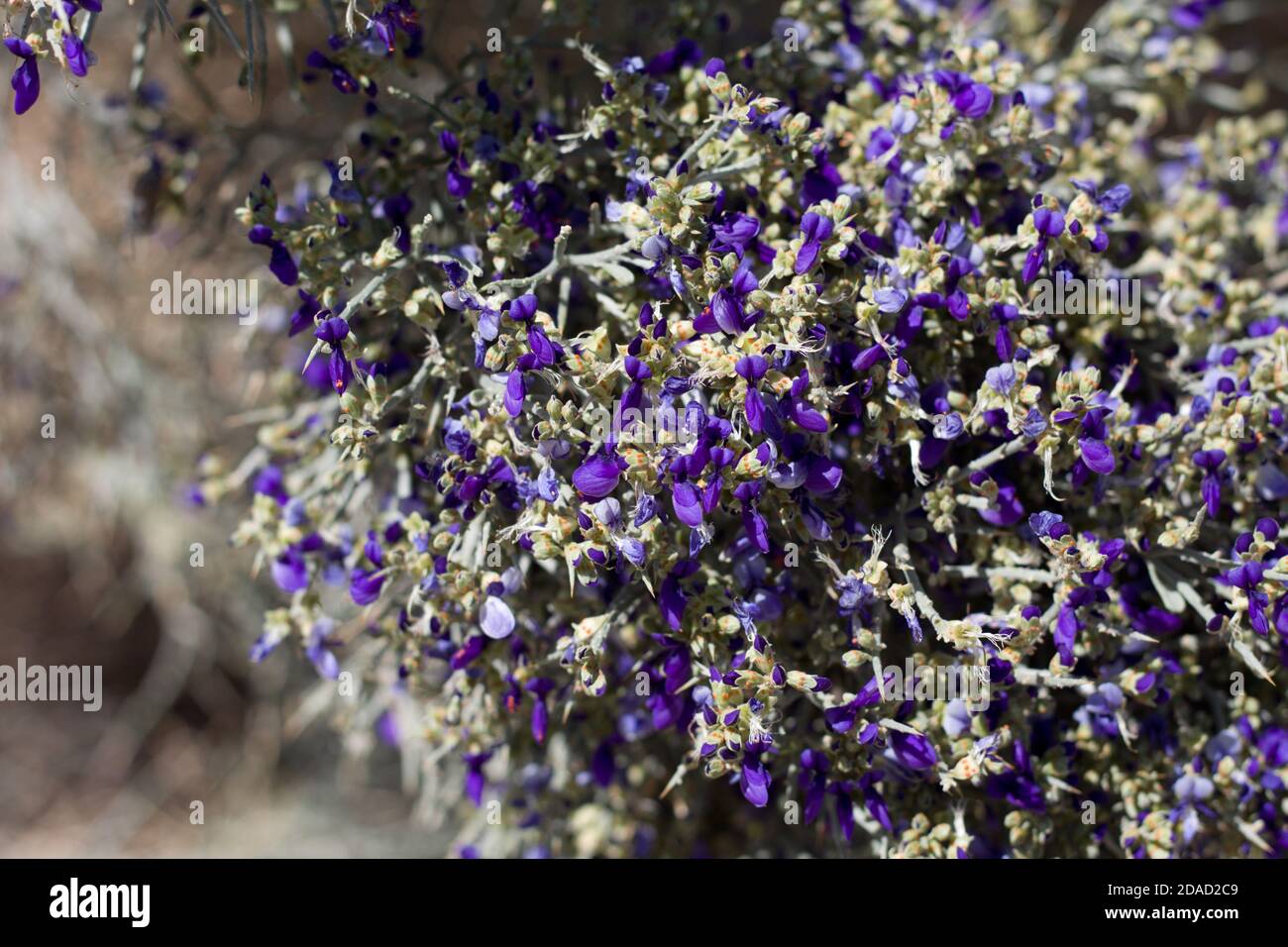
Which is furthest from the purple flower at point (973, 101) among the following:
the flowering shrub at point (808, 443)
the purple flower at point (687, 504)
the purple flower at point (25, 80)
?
the purple flower at point (25, 80)

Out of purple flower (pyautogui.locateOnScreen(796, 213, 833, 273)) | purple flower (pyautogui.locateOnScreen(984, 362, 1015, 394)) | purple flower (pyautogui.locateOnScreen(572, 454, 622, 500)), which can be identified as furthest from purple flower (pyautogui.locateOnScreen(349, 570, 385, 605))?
purple flower (pyautogui.locateOnScreen(984, 362, 1015, 394))

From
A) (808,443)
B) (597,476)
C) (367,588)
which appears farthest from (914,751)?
(367,588)

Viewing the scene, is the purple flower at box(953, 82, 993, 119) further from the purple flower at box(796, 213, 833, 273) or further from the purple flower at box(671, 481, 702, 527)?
the purple flower at box(671, 481, 702, 527)

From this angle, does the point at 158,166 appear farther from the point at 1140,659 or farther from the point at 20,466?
the point at 1140,659

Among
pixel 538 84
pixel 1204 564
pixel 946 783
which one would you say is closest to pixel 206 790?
pixel 538 84

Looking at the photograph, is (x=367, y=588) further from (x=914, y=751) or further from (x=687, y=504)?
(x=914, y=751)

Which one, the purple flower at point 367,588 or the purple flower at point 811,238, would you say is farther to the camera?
the purple flower at point 367,588

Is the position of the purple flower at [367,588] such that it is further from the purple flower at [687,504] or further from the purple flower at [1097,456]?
the purple flower at [1097,456]

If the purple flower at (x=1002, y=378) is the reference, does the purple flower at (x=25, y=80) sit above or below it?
above
